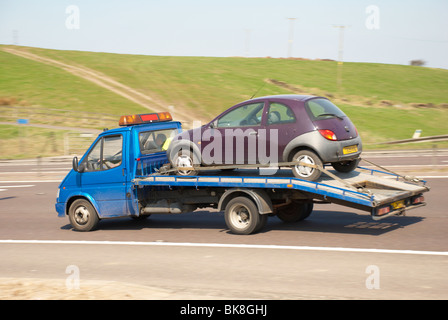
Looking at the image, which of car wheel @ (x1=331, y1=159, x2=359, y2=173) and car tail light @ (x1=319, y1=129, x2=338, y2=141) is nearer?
car tail light @ (x1=319, y1=129, x2=338, y2=141)

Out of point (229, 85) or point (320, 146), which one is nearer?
point (320, 146)

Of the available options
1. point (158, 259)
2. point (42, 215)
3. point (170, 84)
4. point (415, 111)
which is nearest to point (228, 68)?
point (170, 84)

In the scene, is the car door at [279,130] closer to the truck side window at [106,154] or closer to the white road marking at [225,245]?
the white road marking at [225,245]

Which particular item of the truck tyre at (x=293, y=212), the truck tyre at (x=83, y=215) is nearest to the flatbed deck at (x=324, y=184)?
the truck tyre at (x=293, y=212)

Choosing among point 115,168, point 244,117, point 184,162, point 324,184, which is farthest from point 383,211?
point 115,168

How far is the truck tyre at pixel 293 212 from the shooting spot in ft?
35.9

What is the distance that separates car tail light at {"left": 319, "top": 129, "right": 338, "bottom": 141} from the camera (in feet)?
29.7

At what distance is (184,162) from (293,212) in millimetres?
2411

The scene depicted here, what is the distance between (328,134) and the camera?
909 cm

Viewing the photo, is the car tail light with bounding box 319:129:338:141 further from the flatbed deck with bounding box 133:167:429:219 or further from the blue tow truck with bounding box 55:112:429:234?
the flatbed deck with bounding box 133:167:429:219

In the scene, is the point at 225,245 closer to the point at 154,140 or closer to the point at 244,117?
the point at 244,117

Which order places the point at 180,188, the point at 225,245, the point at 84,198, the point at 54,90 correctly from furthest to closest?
the point at 54,90
the point at 84,198
the point at 180,188
the point at 225,245

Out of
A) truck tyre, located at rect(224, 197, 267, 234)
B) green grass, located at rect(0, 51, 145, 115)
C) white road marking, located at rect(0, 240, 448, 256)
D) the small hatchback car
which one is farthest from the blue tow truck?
green grass, located at rect(0, 51, 145, 115)

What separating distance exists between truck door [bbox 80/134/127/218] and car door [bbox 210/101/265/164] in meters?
2.00
